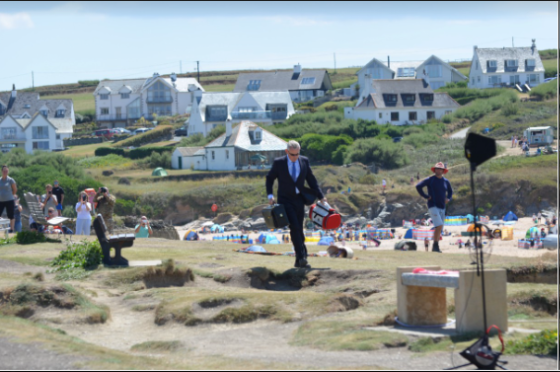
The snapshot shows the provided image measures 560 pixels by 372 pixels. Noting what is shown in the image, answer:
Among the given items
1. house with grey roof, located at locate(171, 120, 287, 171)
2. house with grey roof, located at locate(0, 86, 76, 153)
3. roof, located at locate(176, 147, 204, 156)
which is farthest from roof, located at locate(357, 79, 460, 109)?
house with grey roof, located at locate(0, 86, 76, 153)

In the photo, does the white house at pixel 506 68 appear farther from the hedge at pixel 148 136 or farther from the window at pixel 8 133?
the window at pixel 8 133

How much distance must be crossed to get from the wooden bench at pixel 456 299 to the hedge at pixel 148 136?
92267 millimetres

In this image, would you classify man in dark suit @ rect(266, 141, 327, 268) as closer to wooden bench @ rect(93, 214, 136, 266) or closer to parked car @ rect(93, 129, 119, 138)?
wooden bench @ rect(93, 214, 136, 266)

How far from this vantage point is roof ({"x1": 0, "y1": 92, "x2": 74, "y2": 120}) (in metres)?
114

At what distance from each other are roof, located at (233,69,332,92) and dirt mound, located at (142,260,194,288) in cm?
10620

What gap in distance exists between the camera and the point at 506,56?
112625mm

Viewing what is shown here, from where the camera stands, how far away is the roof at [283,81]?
119m

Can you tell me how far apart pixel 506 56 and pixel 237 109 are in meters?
42.5

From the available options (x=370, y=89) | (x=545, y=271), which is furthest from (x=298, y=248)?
(x=370, y=89)

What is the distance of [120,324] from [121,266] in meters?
3.12

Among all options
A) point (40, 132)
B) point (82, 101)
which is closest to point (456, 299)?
point (40, 132)

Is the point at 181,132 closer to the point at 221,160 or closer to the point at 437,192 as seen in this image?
the point at 221,160

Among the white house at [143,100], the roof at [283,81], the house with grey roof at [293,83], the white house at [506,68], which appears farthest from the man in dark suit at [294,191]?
the white house at [143,100]

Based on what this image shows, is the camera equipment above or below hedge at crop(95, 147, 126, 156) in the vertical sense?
below
